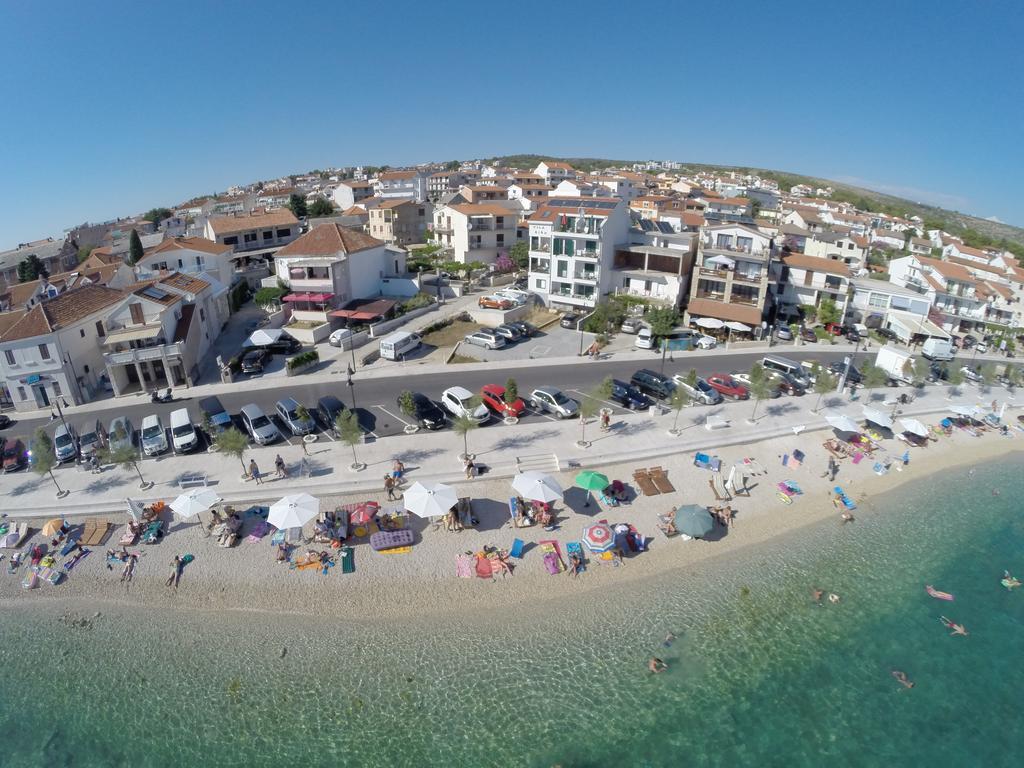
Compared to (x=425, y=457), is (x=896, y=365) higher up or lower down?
higher up

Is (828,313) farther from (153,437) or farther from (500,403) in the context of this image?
(153,437)

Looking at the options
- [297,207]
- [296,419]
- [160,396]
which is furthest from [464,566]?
[297,207]

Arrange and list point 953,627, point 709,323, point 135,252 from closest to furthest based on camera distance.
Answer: point 953,627, point 709,323, point 135,252

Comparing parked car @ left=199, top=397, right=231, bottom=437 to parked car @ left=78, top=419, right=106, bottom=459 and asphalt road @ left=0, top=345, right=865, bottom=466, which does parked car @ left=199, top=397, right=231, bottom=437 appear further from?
parked car @ left=78, top=419, right=106, bottom=459

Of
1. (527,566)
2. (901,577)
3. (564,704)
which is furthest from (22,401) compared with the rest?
(901,577)

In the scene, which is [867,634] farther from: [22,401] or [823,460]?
[22,401]

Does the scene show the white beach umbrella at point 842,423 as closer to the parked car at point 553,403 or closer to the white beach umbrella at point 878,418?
the white beach umbrella at point 878,418
